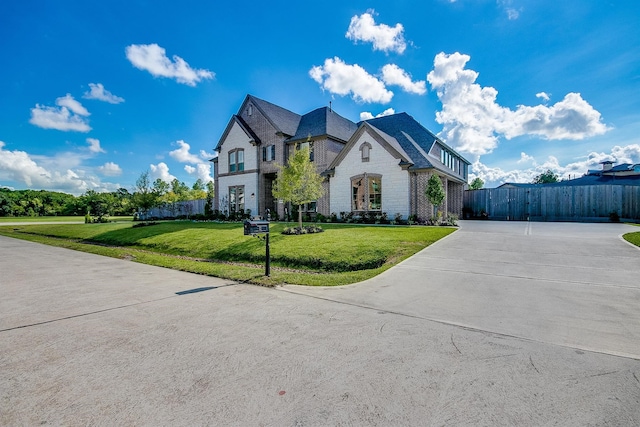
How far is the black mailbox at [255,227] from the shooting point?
697 cm

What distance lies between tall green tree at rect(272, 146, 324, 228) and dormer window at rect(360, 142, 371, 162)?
6405mm

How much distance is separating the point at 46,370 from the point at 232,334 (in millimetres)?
1832

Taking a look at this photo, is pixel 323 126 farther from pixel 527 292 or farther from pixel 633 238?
pixel 527 292

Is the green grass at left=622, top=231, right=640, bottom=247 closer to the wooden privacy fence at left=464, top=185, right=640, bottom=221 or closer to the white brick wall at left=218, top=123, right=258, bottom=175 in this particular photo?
the wooden privacy fence at left=464, top=185, right=640, bottom=221

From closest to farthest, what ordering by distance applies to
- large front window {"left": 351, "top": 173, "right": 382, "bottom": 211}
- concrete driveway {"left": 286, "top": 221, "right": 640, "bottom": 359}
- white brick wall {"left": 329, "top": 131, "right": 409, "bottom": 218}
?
1. concrete driveway {"left": 286, "top": 221, "right": 640, "bottom": 359}
2. white brick wall {"left": 329, "top": 131, "right": 409, "bottom": 218}
3. large front window {"left": 351, "top": 173, "right": 382, "bottom": 211}

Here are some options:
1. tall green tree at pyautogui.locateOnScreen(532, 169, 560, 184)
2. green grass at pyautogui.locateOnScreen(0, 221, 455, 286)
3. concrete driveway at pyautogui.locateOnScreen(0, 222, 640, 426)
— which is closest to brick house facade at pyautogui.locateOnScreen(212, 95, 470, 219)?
green grass at pyautogui.locateOnScreen(0, 221, 455, 286)

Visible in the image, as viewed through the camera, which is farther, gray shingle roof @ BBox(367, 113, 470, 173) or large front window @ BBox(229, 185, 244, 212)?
large front window @ BBox(229, 185, 244, 212)

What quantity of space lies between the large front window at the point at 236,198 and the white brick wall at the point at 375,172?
392 inches

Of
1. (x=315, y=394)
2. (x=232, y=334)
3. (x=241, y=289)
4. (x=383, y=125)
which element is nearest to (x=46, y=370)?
(x=232, y=334)

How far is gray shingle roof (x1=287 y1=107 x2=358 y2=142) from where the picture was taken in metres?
23.8

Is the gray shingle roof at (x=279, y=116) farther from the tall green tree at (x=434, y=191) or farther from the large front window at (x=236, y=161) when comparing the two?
the tall green tree at (x=434, y=191)

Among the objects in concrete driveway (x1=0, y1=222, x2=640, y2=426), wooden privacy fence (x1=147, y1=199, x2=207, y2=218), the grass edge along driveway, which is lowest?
concrete driveway (x1=0, y1=222, x2=640, y2=426)

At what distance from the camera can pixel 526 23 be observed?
11.6 meters

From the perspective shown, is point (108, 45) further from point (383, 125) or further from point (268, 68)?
point (383, 125)
